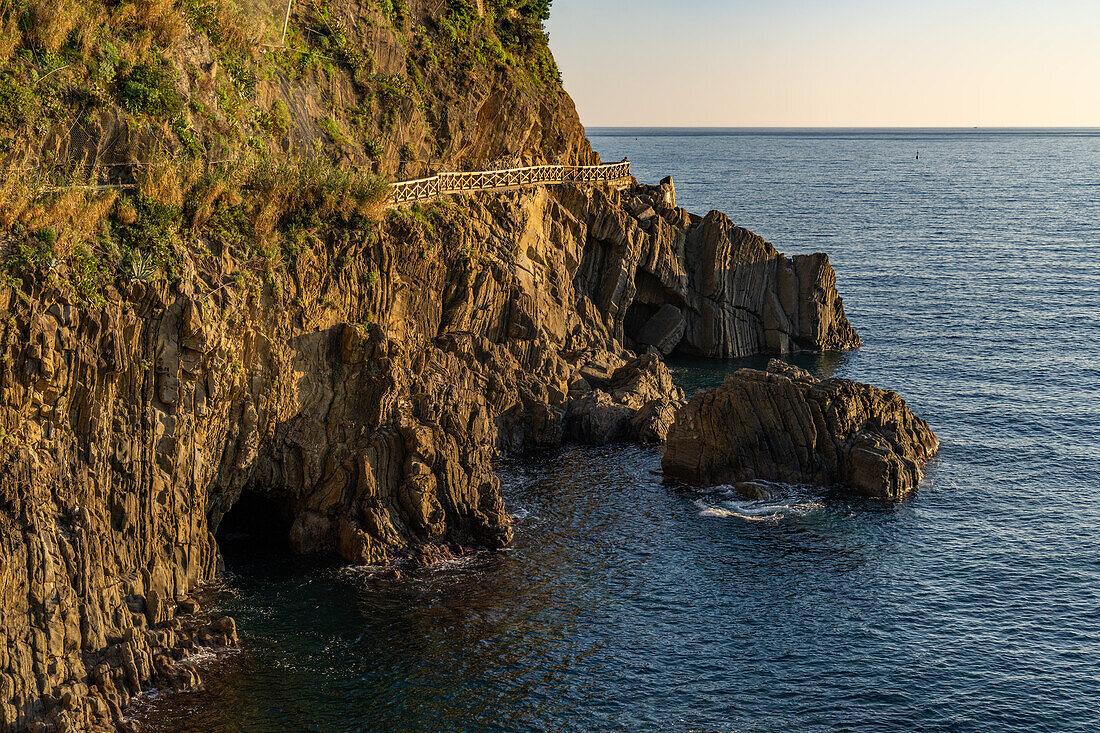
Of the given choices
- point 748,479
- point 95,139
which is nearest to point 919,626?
point 748,479

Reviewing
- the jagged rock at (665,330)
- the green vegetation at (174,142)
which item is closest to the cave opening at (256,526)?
the green vegetation at (174,142)

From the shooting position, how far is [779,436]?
5228 cm

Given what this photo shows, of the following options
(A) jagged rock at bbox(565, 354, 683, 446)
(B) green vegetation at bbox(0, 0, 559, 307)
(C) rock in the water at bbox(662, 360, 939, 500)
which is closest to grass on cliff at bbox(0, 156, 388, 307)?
(B) green vegetation at bbox(0, 0, 559, 307)

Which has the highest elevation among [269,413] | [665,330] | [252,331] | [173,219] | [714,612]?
[173,219]

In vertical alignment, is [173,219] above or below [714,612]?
above

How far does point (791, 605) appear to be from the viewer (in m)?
39.9

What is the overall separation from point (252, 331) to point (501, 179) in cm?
2700

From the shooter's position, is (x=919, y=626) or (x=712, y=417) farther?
(x=712, y=417)

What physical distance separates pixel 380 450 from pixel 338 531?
3.76 m

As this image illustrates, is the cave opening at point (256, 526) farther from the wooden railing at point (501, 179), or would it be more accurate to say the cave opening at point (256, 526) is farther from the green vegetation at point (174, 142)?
the wooden railing at point (501, 179)

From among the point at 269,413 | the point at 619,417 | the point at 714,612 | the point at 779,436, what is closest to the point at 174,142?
the point at 269,413

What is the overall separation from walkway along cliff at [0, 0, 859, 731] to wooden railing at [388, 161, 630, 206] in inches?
37.2

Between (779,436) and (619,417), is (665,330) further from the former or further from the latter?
(779,436)

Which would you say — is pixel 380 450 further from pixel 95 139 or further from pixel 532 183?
pixel 532 183
